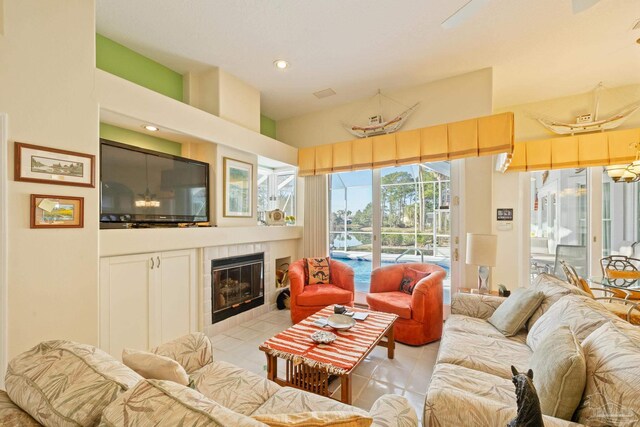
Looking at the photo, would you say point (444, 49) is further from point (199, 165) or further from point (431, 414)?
point (431, 414)

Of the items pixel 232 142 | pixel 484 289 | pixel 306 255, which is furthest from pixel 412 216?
A: pixel 232 142

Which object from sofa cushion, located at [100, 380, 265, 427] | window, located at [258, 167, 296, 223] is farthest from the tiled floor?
window, located at [258, 167, 296, 223]

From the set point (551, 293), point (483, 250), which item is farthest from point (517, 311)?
Answer: point (483, 250)

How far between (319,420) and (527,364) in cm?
161

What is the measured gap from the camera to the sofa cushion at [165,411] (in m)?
0.64

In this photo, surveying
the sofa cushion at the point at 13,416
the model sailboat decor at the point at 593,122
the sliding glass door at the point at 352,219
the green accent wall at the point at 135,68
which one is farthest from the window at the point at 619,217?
the green accent wall at the point at 135,68

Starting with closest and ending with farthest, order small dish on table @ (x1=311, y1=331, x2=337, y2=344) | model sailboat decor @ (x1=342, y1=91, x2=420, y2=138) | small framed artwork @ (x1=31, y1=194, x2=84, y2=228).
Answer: small framed artwork @ (x1=31, y1=194, x2=84, y2=228) < small dish on table @ (x1=311, y1=331, x2=337, y2=344) < model sailboat decor @ (x1=342, y1=91, x2=420, y2=138)

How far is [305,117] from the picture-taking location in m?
4.65

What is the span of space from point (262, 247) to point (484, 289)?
9.32ft

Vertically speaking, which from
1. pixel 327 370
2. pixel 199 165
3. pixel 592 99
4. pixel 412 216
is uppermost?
pixel 592 99

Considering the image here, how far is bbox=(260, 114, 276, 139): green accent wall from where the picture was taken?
185 inches

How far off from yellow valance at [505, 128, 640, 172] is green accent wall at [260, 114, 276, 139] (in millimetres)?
3656

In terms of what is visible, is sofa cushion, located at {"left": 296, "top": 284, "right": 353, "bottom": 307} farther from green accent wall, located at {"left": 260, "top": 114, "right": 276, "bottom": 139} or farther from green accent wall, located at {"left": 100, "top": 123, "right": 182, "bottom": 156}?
green accent wall, located at {"left": 260, "top": 114, "right": 276, "bottom": 139}

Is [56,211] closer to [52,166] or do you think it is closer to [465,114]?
[52,166]
